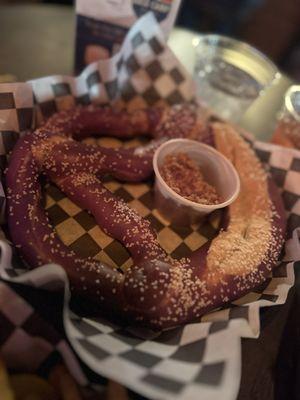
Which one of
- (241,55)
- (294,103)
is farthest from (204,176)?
(241,55)

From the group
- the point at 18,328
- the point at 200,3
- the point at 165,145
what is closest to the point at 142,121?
the point at 165,145

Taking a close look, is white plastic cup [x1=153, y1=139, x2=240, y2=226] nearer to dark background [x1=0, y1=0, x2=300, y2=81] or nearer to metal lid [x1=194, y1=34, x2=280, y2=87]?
metal lid [x1=194, y1=34, x2=280, y2=87]

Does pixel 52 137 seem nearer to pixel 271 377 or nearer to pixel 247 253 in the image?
pixel 247 253

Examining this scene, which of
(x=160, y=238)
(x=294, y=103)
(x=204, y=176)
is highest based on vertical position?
(x=294, y=103)

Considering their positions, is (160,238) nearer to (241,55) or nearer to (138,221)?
(138,221)

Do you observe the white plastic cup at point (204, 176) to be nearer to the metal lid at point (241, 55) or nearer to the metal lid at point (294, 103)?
the metal lid at point (294, 103)

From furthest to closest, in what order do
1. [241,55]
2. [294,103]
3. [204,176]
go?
[241,55], [294,103], [204,176]
